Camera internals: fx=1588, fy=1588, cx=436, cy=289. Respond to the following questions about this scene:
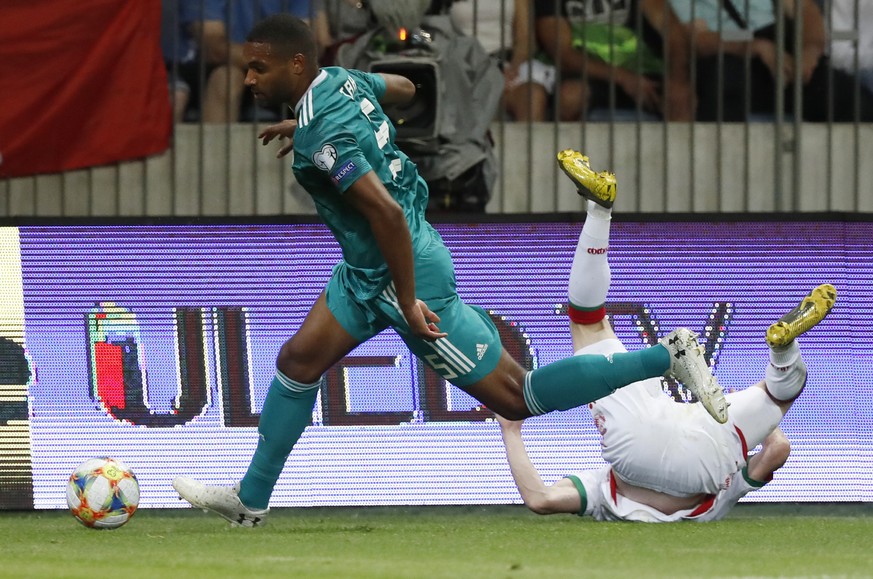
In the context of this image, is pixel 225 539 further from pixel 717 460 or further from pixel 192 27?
pixel 192 27

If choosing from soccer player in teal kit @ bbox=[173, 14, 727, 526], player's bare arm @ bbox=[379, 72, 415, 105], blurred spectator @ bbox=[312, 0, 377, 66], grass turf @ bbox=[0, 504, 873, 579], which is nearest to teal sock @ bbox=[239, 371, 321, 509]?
soccer player in teal kit @ bbox=[173, 14, 727, 526]

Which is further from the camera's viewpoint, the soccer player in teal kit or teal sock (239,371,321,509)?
teal sock (239,371,321,509)

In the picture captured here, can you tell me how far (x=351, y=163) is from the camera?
5.02 metres

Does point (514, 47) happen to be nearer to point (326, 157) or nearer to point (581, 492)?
point (581, 492)

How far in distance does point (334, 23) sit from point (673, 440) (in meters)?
3.87

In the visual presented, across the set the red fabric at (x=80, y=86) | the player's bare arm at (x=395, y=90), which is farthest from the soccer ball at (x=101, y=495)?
the red fabric at (x=80, y=86)

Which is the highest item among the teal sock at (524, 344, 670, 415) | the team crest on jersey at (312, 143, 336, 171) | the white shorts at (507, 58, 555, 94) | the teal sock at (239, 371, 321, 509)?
the team crest on jersey at (312, 143, 336, 171)

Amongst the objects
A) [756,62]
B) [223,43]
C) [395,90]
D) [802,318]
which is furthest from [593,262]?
[223,43]

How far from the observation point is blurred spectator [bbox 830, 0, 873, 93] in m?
9.15

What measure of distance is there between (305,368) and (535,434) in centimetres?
146

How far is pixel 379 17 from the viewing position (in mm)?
8023

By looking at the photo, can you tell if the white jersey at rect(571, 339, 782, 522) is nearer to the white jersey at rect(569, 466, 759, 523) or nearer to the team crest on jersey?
the white jersey at rect(569, 466, 759, 523)

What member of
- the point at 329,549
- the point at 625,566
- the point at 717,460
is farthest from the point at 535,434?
the point at 625,566

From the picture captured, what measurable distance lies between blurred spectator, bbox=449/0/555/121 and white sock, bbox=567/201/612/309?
9.68 ft
